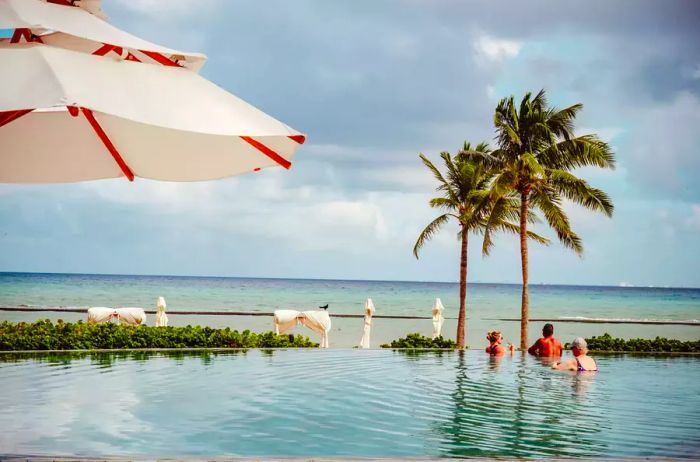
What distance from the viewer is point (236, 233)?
69.4m

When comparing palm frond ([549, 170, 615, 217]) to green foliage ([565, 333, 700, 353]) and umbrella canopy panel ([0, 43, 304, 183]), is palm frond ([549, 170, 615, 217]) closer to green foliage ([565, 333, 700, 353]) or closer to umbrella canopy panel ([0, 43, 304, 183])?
green foliage ([565, 333, 700, 353])

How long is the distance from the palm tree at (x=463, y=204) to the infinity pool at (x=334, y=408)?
880 centimetres

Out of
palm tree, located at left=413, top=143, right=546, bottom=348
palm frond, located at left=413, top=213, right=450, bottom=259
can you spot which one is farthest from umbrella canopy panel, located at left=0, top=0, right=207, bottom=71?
palm frond, located at left=413, top=213, right=450, bottom=259

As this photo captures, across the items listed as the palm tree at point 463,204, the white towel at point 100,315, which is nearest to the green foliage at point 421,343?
the palm tree at point 463,204

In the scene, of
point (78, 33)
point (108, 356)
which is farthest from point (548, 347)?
point (78, 33)

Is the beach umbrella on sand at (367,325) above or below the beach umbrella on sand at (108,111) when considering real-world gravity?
below

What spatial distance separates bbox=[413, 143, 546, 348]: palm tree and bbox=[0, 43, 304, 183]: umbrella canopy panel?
18.7 metres

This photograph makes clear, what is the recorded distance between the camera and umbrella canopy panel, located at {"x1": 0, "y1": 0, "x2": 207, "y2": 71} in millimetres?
4883

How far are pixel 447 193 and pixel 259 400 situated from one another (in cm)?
1669

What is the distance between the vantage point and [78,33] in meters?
4.93

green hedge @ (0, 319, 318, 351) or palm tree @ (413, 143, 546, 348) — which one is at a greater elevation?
palm tree @ (413, 143, 546, 348)

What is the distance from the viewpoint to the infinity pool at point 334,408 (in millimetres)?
8250

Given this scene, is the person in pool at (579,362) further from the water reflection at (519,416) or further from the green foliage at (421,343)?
the green foliage at (421,343)

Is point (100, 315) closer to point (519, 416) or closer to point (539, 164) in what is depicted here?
point (539, 164)
